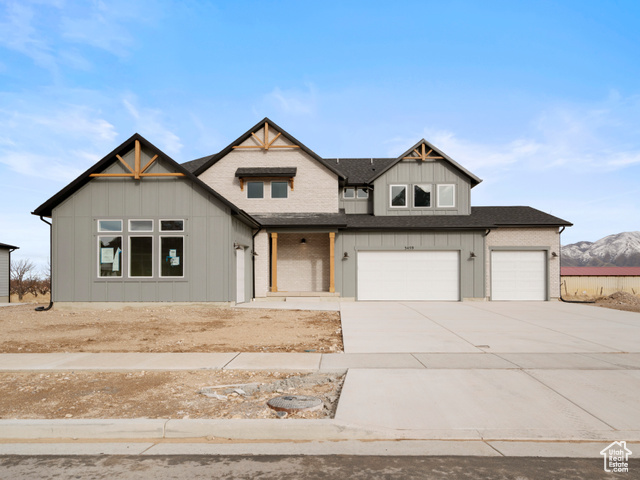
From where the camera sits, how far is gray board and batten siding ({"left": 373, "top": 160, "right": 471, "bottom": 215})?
76.8 ft

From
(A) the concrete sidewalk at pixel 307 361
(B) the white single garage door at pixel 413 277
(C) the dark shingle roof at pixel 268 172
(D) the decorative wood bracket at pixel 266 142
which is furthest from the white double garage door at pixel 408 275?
(A) the concrete sidewalk at pixel 307 361

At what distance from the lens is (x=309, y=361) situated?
26.2 feet

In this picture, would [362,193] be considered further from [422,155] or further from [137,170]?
[137,170]

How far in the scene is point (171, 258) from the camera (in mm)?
17297

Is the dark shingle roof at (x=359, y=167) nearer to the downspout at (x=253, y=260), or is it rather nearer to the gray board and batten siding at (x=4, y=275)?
the downspout at (x=253, y=260)

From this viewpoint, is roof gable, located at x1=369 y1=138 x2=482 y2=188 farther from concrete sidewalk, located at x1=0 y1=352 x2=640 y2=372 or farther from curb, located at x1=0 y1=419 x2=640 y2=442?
curb, located at x1=0 y1=419 x2=640 y2=442

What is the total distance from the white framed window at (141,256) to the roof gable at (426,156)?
11474mm

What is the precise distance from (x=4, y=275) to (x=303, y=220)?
17579mm

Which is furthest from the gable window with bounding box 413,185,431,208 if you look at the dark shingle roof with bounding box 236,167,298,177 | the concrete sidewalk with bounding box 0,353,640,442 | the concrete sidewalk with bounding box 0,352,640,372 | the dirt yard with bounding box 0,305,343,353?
the concrete sidewalk with bounding box 0,353,640,442

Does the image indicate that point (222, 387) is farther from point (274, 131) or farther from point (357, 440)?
point (274, 131)

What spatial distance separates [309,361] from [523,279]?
57.5 feet

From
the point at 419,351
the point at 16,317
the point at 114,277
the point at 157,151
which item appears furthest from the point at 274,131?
the point at 419,351

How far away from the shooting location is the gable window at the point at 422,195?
2352 cm

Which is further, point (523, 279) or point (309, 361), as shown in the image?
point (523, 279)
